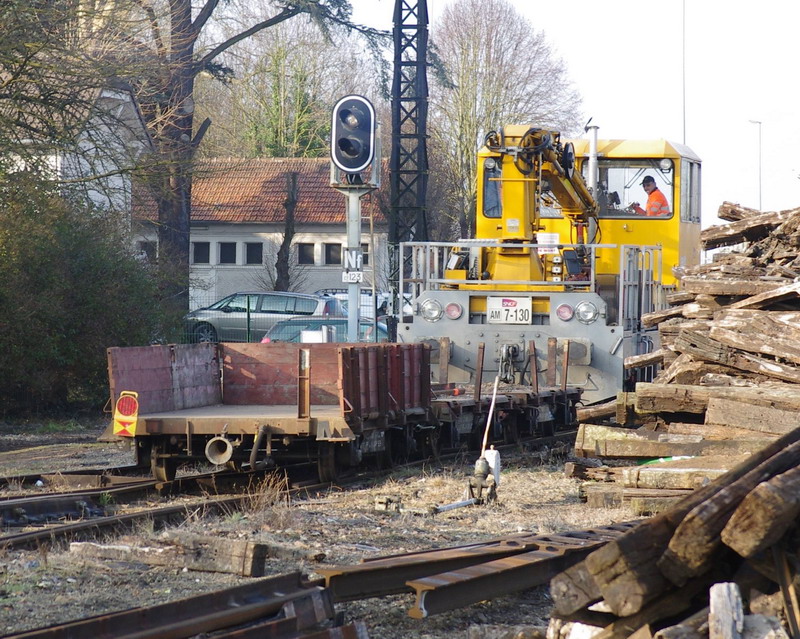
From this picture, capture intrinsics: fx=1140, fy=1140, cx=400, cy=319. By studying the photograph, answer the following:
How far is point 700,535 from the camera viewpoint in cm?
425

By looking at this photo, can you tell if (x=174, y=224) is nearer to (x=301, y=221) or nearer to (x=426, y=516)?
(x=301, y=221)

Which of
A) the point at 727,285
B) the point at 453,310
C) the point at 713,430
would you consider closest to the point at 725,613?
the point at 713,430

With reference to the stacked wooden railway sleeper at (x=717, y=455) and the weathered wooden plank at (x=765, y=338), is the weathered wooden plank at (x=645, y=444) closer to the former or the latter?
the stacked wooden railway sleeper at (x=717, y=455)

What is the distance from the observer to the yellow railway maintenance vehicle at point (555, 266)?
1566 cm

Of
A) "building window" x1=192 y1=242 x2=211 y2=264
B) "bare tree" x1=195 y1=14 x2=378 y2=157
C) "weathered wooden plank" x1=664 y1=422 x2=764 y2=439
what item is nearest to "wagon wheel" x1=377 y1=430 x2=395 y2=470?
"weathered wooden plank" x1=664 y1=422 x2=764 y2=439

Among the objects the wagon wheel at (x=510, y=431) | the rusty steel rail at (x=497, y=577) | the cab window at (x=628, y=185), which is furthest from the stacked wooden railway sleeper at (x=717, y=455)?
the wagon wheel at (x=510, y=431)

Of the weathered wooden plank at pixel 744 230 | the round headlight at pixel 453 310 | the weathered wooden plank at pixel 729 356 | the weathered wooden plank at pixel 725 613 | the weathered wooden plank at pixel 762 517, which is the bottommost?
the weathered wooden plank at pixel 725 613

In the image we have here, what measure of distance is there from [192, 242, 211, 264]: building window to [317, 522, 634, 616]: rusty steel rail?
142 ft

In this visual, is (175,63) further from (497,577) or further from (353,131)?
(497,577)

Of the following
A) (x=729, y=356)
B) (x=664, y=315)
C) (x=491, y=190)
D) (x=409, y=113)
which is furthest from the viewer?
(x=409, y=113)

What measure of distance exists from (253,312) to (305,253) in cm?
1814

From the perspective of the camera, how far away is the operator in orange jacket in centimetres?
1759

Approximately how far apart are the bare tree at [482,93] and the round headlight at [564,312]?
3141cm

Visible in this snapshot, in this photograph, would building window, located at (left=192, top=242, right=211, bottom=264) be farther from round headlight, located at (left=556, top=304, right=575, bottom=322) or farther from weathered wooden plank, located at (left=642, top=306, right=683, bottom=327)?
weathered wooden plank, located at (left=642, top=306, right=683, bottom=327)
